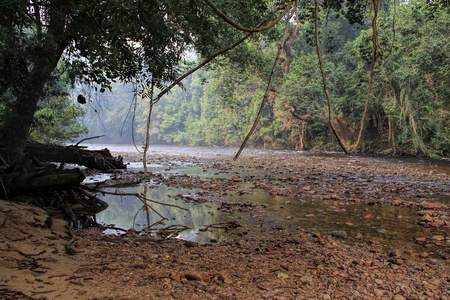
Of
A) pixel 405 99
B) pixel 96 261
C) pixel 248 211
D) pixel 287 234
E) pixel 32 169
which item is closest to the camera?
pixel 96 261

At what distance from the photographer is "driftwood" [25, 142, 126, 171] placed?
33.4ft

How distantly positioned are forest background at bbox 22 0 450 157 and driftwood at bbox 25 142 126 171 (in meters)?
0.96

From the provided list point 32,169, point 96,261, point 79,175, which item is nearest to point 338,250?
point 96,261

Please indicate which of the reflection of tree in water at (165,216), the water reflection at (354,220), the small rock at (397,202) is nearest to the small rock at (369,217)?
the water reflection at (354,220)

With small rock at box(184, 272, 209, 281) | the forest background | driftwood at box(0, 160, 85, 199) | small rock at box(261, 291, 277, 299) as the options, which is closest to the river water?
driftwood at box(0, 160, 85, 199)

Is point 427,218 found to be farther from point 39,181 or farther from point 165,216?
point 39,181

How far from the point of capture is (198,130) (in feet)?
187

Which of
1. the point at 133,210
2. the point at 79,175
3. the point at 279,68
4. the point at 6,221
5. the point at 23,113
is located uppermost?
the point at 279,68

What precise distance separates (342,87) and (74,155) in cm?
2303

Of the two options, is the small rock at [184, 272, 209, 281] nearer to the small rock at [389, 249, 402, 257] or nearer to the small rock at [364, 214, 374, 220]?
the small rock at [389, 249, 402, 257]

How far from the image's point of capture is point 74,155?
36.5 feet

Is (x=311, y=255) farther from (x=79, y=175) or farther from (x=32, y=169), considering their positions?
(x=32, y=169)

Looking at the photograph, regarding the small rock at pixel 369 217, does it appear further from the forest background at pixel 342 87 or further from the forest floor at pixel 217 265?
the forest background at pixel 342 87

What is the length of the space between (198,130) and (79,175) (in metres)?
52.8
